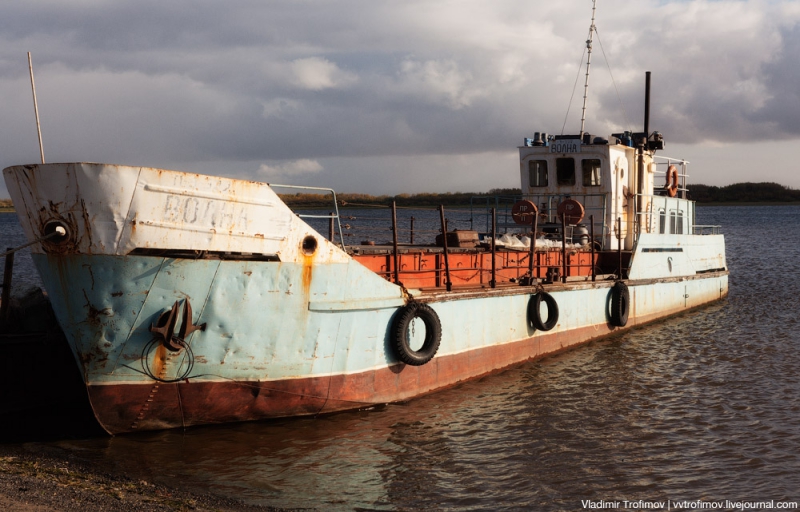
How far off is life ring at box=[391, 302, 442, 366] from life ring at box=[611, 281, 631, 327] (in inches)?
268

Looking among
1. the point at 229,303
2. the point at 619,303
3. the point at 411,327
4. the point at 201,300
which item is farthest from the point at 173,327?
the point at 619,303

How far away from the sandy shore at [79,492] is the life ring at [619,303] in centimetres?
1128

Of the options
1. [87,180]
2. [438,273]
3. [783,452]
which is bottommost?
[783,452]

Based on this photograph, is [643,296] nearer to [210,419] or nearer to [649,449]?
[649,449]

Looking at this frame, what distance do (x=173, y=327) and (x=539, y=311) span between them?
7.41 m

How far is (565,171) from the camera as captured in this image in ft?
60.8

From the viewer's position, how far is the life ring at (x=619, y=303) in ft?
55.9

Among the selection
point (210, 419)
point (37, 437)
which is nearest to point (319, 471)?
point (210, 419)

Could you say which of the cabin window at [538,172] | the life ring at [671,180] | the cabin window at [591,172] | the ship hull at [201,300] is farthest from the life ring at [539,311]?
the life ring at [671,180]

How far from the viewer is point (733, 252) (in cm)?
4509

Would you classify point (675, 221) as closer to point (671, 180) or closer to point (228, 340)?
point (671, 180)

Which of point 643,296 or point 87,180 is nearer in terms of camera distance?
point 87,180

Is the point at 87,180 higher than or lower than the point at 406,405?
higher

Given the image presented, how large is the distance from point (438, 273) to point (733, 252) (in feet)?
122
